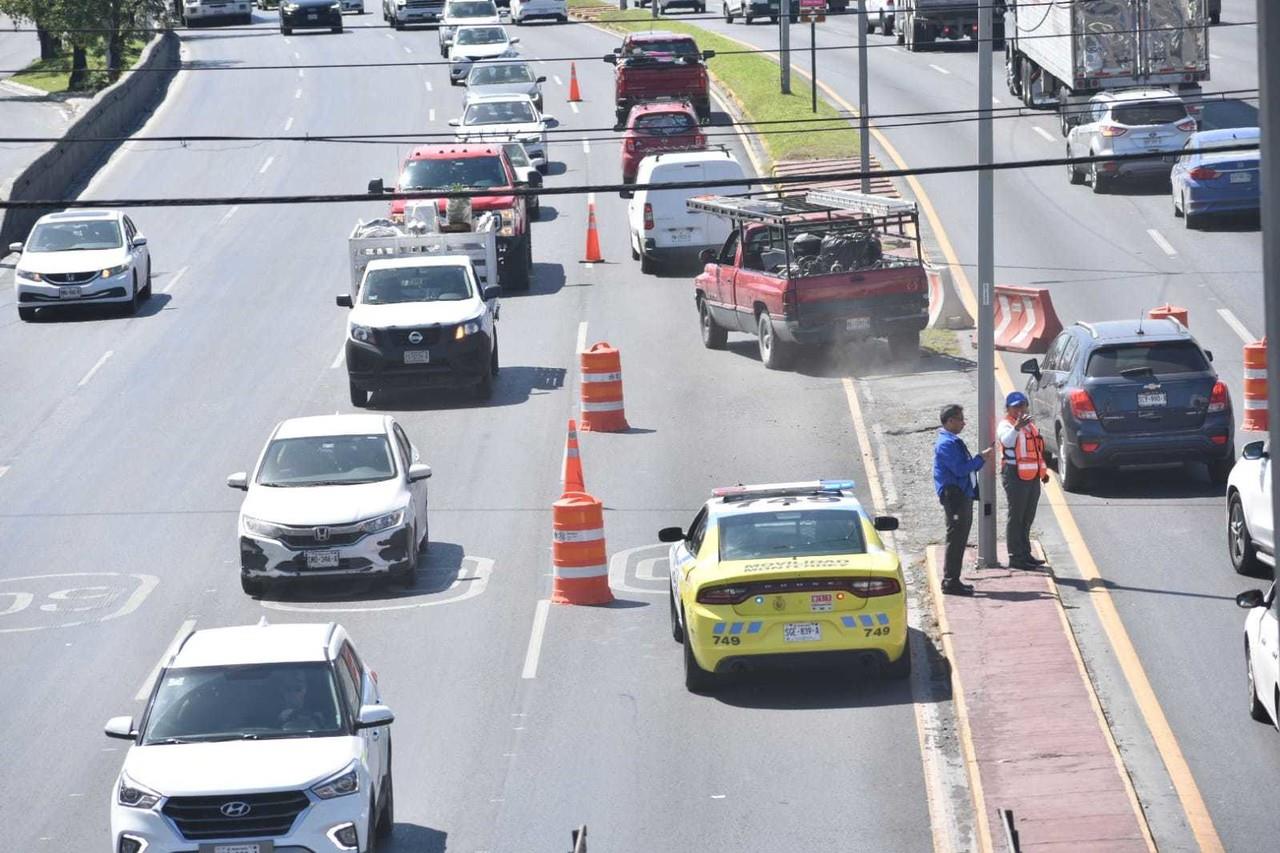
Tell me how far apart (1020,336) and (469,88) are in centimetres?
2875

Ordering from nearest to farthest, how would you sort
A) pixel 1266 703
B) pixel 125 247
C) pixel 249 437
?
pixel 1266 703
pixel 249 437
pixel 125 247

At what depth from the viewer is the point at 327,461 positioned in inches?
827

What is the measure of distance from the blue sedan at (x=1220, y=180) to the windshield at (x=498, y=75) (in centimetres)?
2339

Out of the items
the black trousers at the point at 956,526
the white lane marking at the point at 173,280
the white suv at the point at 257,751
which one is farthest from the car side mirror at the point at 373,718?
the white lane marking at the point at 173,280

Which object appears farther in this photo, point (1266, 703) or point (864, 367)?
point (864, 367)

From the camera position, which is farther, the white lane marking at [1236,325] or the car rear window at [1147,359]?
the white lane marking at [1236,325]

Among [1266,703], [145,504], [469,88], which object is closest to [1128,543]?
[1266,703]

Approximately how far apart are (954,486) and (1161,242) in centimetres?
1977

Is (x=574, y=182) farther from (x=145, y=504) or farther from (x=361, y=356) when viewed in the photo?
(x=145, y=504)

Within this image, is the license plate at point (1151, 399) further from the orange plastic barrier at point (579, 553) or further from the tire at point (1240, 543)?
the orange plastic barrier at point (579, 553)

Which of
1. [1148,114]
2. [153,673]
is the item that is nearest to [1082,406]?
[153,673]

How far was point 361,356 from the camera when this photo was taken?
28078mm

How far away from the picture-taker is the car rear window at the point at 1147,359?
71.6 ft

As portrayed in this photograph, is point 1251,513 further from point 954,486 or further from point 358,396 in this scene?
point 358,396
